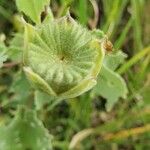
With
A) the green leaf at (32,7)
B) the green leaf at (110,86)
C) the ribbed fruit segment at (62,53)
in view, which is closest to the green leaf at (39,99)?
the green leaf at (110,86)

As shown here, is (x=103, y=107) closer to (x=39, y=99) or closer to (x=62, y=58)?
(x=39, y=99)

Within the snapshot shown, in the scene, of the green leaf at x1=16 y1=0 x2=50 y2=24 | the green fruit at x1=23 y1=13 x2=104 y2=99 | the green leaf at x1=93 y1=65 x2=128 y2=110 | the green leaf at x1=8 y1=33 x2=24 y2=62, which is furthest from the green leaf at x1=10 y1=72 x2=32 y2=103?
the green fruit at x1=23 y1=13 x2=104 y2=99

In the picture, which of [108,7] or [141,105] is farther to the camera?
[141,105]

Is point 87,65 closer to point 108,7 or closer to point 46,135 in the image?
point 46,135

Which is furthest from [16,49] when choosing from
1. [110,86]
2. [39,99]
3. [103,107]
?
[103,107]

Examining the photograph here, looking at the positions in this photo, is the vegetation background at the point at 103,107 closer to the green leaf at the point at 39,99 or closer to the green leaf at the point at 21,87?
the green leaf at the point at 21,87

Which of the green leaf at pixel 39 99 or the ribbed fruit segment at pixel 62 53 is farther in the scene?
the green leaf at pixel 39 99

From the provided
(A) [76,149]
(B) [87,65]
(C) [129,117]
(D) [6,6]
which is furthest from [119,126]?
→ (B) [87,65]
